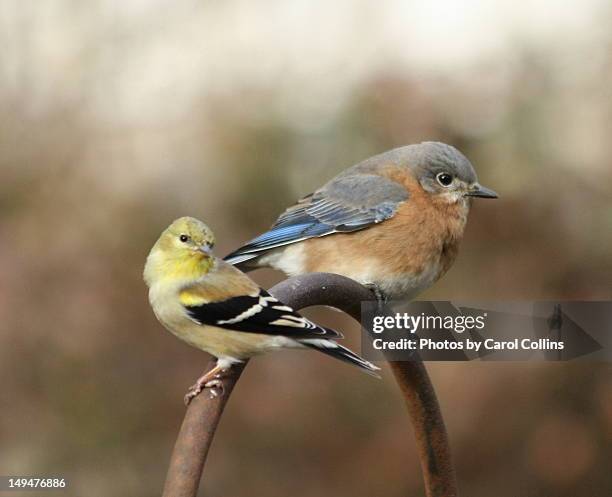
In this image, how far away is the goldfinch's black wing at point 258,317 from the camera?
8.56ft

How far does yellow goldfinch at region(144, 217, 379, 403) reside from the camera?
2.61 metres

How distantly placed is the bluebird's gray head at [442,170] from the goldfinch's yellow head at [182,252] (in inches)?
70.0

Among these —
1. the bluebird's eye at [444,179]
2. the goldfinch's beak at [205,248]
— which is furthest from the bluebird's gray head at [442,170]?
the goldfinch's beak at [205,248]

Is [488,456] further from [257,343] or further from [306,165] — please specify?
[257,343]

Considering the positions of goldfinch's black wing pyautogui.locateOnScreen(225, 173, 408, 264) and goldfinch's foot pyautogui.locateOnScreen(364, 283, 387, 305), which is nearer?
goldfinch's foot pyautogui.locateOnScreen(364, 283, 387, 305)

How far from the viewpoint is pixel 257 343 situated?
108 inches

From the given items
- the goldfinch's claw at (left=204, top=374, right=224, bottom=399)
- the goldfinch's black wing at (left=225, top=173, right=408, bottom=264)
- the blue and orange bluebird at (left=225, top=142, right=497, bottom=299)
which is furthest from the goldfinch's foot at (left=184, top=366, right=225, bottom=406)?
the goldfinch's black wing at (left=225, top=173, right=408, bottom=264)

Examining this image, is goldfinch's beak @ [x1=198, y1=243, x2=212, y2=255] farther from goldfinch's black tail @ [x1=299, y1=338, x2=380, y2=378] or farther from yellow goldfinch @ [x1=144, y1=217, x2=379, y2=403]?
goldfinch's black tail @ [x1=299, y1=338, x2=380, y2=378]

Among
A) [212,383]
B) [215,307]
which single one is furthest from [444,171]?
[212,383]

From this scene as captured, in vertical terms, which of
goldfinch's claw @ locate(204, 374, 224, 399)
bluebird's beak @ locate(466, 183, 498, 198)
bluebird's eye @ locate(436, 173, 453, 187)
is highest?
bluebird's eye @ locate(436, 173, 453, 187)

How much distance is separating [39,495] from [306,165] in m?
2.51

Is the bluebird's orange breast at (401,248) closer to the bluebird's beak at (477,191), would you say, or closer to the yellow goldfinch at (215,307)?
the bluebird's beak at (477,191)

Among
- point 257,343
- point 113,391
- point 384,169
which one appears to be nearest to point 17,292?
point 113,391

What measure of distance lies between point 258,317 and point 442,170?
1.91 meters
